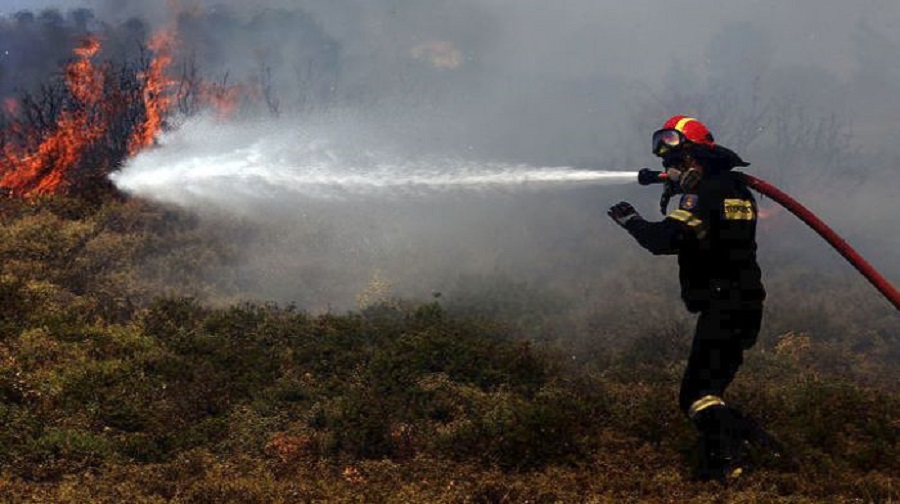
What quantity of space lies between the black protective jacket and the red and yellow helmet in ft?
1.09

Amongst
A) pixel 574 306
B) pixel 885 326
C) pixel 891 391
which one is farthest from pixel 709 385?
pixel 885 326

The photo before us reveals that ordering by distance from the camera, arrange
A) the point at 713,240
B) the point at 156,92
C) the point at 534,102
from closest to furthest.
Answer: the point at 713,240, the point at 156,92, the point at 534,102

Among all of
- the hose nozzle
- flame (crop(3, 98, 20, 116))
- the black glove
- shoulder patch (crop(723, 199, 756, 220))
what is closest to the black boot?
shoulder patch (crop(723, 199, 756, 220))

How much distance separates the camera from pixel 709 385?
238 inches

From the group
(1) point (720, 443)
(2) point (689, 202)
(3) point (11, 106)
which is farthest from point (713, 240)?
(3) point (11, 106)

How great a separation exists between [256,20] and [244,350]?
98.8 ft

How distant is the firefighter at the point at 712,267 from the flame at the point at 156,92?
16829 mm

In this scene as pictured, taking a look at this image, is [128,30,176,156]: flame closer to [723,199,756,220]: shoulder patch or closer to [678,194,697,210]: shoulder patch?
[678,194,697,210]: shoulder patch

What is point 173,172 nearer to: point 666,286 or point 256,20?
point 666,286

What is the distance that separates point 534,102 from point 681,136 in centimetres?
2663

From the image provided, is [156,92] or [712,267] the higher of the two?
[156,92]

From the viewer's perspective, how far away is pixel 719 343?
601 cm

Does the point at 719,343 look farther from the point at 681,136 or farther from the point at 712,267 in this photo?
the point at 681,136

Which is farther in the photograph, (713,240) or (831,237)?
(831,237)
